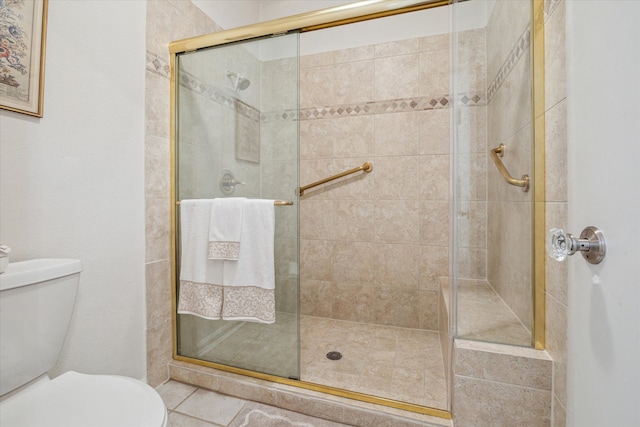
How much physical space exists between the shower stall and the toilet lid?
61cm

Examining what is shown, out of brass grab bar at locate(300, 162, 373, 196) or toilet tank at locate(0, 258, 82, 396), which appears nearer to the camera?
toilet tank at locate(0, 258, 82, 396)

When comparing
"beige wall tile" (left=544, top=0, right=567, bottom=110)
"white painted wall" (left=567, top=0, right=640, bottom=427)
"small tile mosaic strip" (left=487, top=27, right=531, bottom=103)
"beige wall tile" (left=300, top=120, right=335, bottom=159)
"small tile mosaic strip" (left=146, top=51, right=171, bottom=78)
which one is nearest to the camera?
"white painted wall" (left=567, top=0, right=640, bottom=427)

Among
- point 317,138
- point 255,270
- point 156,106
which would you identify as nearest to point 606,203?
point 255,270

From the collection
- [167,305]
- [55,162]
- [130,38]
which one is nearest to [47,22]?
[130,38]

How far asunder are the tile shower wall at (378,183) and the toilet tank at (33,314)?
1.48 m

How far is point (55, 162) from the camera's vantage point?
997 millimetres

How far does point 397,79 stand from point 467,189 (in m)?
1.18

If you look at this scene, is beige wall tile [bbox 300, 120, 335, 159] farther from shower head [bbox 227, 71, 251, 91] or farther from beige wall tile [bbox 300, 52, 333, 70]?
shower head [bbox 227, 71, 251, 91]

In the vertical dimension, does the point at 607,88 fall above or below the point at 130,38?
below

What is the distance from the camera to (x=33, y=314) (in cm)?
80

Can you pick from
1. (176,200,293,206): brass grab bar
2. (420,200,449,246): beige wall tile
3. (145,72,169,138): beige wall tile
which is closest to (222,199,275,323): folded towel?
(176,200,293,206): brass grab bar

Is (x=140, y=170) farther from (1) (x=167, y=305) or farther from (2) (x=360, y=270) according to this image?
(2) (x=360, y=270)

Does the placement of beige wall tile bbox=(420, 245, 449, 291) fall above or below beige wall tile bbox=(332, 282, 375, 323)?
above

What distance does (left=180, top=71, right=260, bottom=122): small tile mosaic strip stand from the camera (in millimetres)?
1356
